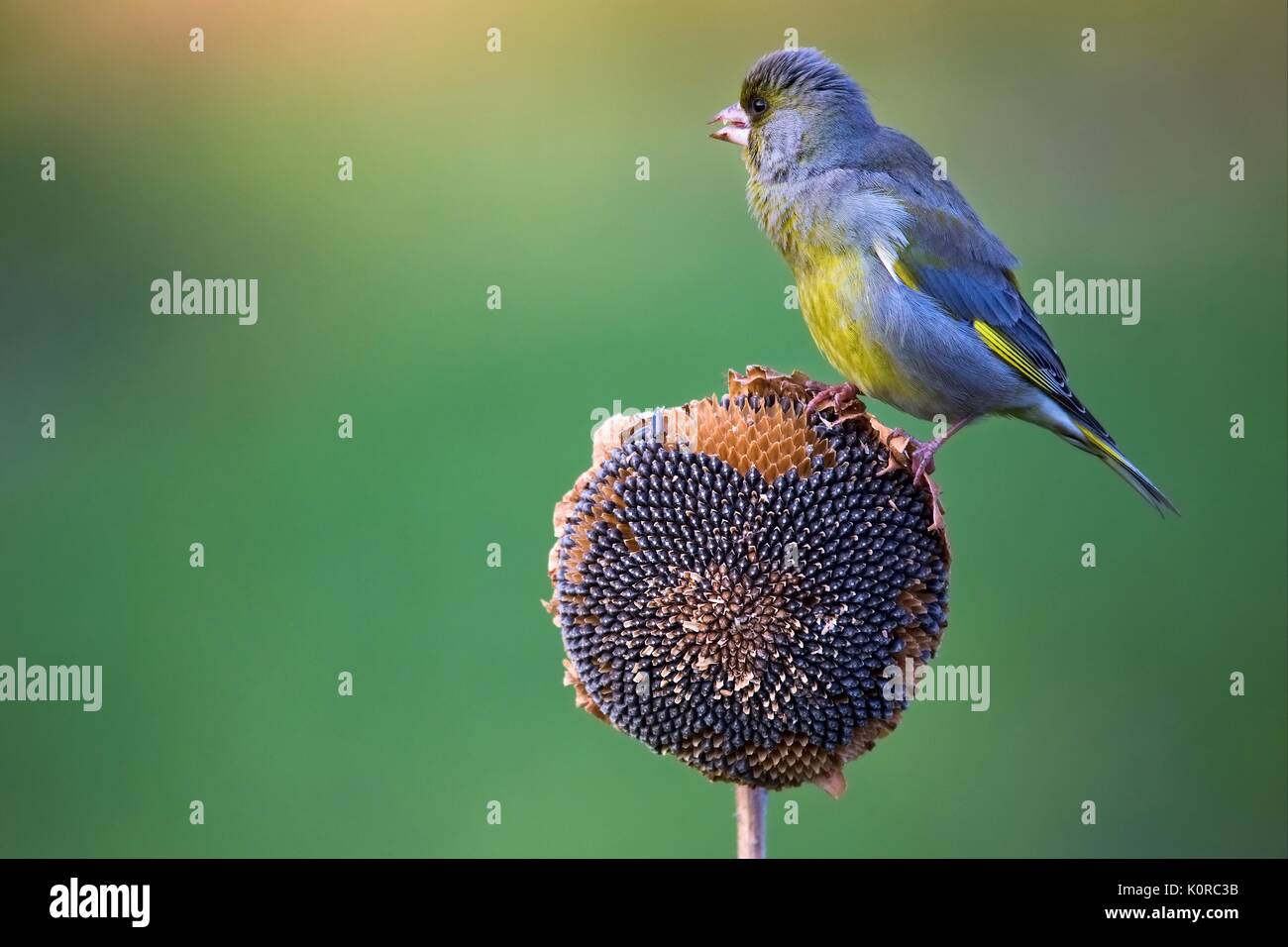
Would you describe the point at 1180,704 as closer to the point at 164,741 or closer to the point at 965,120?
the point at 965,120

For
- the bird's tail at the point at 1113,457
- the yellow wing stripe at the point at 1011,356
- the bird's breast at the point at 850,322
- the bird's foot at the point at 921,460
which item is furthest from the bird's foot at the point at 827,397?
the bird's tail at the point at 1113,457

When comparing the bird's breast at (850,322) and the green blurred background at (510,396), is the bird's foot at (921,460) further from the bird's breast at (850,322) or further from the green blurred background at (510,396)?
the green blurred background at (510,396)

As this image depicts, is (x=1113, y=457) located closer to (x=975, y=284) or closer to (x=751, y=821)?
(x=975, y=284)

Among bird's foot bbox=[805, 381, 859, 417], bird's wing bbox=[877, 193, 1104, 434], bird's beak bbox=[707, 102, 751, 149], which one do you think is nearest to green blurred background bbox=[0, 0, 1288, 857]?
bird's wing bbox=[877, 193, 1104, 434]

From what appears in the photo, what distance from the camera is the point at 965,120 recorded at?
11258 mm

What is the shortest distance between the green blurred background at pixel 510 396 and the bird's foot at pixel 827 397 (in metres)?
3.11

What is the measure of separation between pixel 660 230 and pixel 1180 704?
4403 millimetres

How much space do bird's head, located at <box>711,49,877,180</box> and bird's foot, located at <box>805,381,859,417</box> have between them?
1.17 m

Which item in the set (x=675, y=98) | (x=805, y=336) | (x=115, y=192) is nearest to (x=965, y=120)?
(x=675, y=98)

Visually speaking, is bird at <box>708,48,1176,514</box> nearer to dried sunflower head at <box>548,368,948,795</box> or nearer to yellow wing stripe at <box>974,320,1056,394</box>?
yellow wing stripe at <box>974,320,1056,394</box>

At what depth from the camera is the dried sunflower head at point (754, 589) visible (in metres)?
4.32

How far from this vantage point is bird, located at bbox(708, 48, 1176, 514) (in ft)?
17.8

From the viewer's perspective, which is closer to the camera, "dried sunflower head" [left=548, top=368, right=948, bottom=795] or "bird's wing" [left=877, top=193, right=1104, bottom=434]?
"dried sunflower head" [left=548, top=368, right=948, bottom=795]

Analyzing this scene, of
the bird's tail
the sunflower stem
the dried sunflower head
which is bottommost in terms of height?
the sunflower stem
